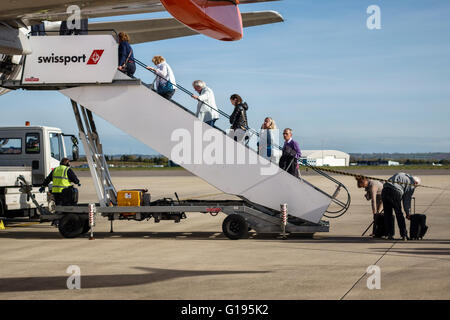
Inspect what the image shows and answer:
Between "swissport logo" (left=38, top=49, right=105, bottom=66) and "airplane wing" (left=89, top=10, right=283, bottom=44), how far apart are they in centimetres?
1096

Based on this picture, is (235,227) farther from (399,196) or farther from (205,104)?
(399,196)

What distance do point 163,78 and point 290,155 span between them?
3593 mm

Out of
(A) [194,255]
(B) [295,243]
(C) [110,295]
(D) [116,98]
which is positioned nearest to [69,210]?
(D) [116,98]

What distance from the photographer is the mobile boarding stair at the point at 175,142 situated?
1417 cm

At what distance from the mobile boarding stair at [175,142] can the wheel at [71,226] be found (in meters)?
0.33

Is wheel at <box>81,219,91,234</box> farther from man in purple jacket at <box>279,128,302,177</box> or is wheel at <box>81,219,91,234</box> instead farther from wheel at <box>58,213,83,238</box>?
man in purple jacket at <box>279,128,302,177</box>

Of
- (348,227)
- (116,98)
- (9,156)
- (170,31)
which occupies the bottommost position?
(348,227)

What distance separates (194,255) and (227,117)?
4393 millimetres

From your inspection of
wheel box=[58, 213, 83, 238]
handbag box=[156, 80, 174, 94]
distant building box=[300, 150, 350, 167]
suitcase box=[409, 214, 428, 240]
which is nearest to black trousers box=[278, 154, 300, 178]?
suitcase box=[409, 214, 428, 240]

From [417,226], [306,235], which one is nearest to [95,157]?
[306,235]

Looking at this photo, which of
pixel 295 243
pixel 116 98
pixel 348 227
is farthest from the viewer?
pixel 348 227

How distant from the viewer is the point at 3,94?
70.9 feet
